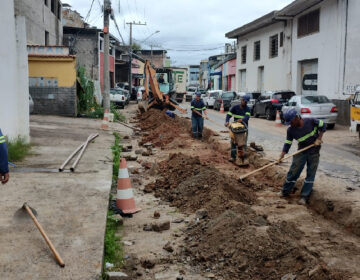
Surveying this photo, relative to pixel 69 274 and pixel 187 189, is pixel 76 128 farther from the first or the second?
pixel 69 274

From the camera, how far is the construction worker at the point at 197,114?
14.5 meters

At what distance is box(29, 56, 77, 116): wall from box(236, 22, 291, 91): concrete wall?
15.0 metres

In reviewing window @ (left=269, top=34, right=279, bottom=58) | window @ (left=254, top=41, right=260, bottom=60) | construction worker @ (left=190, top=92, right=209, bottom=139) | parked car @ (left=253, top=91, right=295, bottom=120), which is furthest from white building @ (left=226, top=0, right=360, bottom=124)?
construction worker @ (left=190, top=92, right=209, bottom=139)

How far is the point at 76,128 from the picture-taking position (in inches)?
656

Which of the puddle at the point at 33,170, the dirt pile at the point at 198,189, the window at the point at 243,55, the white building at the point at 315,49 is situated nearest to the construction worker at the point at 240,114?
the dirt pile at the point at 198,189

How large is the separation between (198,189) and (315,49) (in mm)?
20307

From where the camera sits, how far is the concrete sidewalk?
4250 millimetres

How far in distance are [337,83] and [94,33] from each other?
2626 centimetres

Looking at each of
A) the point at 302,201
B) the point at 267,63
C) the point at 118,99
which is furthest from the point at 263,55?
the point at 302,201

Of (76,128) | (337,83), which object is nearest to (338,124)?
(337,83)

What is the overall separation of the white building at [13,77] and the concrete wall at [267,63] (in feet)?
70.1

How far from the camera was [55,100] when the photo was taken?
2158 centimetres

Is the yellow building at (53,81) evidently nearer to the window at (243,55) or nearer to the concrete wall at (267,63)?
the concrete wall at (267,63)

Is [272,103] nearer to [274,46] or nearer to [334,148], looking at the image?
[274,46]
